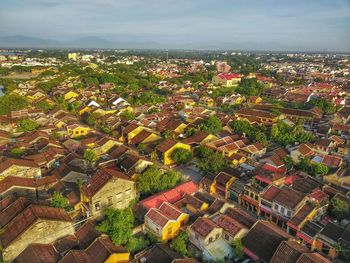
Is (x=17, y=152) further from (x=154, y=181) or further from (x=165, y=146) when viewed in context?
(x=154, y=181)

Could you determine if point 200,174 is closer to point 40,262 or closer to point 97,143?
point 97,143

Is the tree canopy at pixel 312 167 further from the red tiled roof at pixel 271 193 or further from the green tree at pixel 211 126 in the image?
the green tree at pixel 211 126

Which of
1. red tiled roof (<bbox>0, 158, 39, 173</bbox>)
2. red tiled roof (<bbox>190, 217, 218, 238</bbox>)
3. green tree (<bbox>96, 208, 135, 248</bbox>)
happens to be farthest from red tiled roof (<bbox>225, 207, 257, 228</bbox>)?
red tiled roof (<bbox>0, 158, 39, 173</bbox>)

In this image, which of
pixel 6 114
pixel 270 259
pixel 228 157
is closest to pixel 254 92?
pixel 228 157

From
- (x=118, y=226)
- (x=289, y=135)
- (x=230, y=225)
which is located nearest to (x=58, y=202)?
(x=118, y=226)

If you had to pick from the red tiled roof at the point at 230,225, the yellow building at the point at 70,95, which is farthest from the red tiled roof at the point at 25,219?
the yellow building at the point at 70,95

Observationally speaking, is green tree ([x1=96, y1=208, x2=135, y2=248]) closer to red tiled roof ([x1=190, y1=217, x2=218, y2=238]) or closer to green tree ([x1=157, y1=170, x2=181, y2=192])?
red tiled roof ([x1=190, y1=217, x2=218, y2=238])
